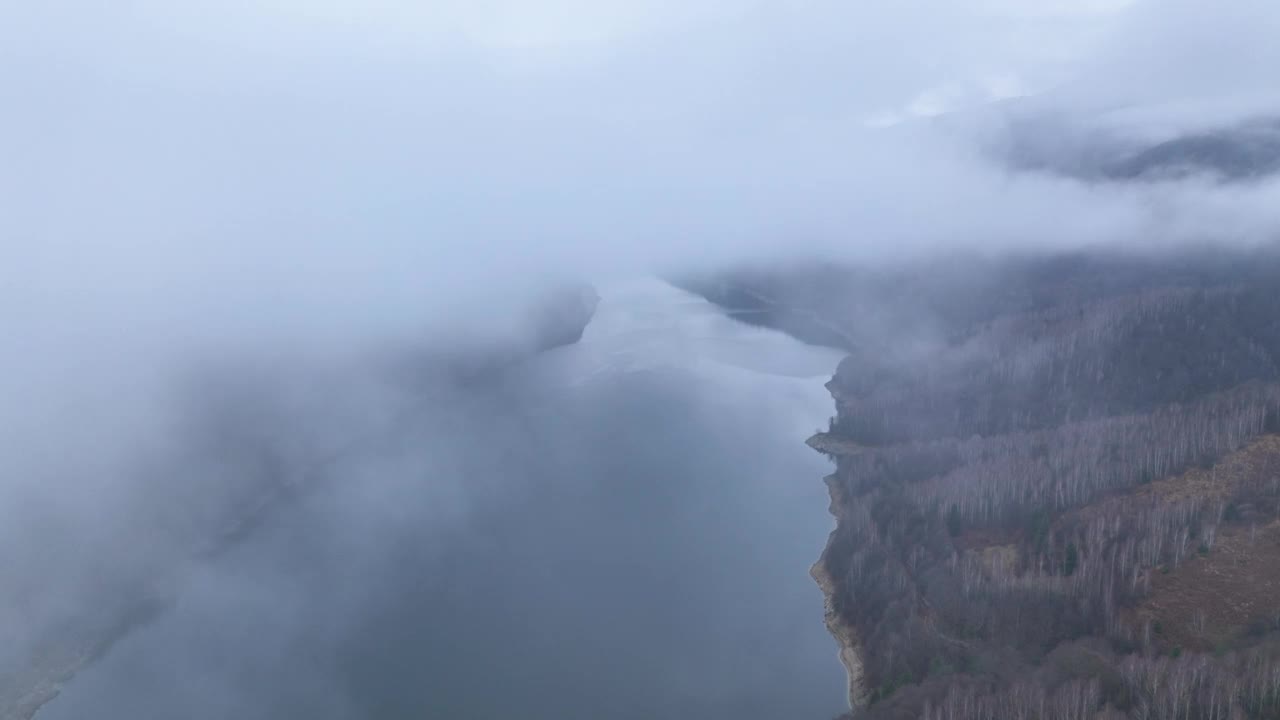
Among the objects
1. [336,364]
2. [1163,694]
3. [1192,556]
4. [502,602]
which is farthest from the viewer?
→ [336,364]

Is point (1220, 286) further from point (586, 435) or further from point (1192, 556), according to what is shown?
point (586, 435)

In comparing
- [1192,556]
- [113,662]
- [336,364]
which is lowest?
[113,662]

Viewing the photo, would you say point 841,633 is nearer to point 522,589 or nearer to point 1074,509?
point 1074,509

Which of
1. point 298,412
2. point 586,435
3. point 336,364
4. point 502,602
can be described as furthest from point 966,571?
point 336,364

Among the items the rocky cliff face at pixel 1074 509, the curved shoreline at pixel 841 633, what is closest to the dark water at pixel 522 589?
the curved shoreline at pixel 841 633

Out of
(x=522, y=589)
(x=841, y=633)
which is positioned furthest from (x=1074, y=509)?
(x=522, y=589)

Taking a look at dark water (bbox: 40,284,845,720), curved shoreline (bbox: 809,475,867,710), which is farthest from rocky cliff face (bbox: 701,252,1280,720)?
dark water (bbox: 40,284,845,720)

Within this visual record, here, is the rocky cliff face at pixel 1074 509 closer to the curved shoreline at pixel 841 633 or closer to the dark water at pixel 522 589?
the curved shoreline at pixel 841 633
